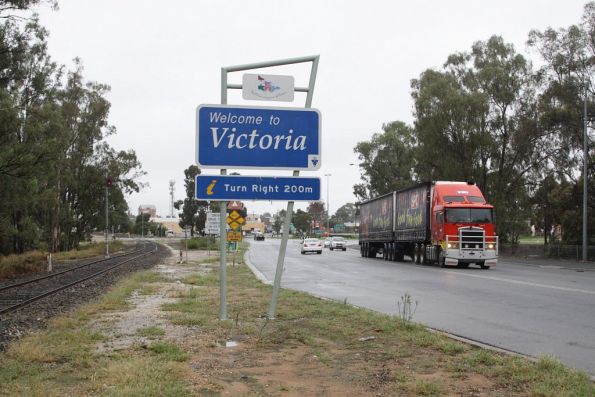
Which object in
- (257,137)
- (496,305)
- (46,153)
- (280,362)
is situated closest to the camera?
(280,362)

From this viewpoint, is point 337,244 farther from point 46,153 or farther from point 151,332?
point 151,332

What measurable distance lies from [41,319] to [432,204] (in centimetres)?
2227

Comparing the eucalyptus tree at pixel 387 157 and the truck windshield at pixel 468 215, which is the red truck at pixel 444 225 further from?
the eucalyptus tree at pixel 387 157

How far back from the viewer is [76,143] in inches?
2229

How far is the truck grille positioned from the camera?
28078 millimetres

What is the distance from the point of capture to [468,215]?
93.3 feet

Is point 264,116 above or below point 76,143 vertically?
below

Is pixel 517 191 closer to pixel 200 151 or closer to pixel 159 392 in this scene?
pixel 200 151

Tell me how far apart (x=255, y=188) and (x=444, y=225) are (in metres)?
19.8

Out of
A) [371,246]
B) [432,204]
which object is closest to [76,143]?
[371,246]

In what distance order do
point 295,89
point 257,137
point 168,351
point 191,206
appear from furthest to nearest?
1. point 191,206
2. point 295,89
3. point 257,137
4. point 168,351

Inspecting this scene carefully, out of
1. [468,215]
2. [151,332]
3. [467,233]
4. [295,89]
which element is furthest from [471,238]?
[151,332]

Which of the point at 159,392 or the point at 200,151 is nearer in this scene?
the point at 159,392

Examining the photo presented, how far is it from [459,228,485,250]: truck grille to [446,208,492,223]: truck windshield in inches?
19.9
